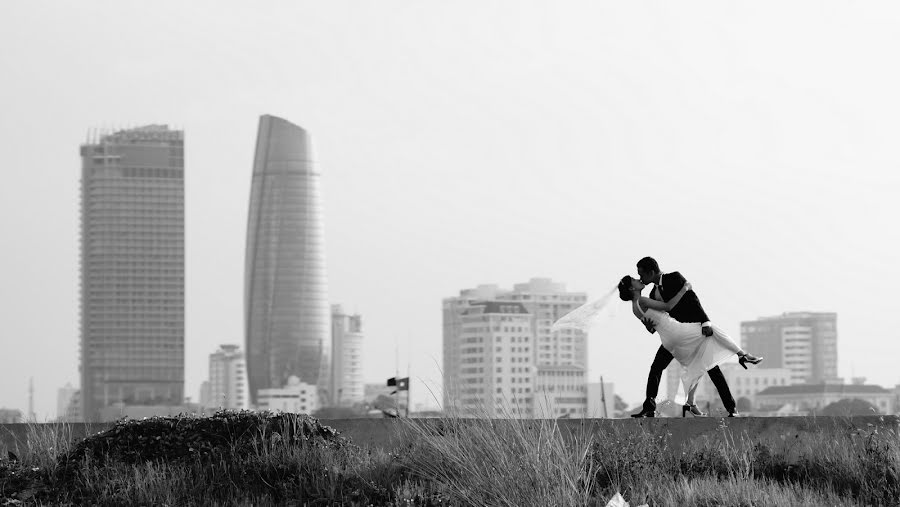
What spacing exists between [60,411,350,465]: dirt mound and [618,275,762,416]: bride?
11.6 ft

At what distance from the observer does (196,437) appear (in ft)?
47.3

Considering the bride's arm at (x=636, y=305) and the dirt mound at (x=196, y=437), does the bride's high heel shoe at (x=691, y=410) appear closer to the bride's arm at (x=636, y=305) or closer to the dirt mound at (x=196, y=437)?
the bride's arm at (x=636, y=305)

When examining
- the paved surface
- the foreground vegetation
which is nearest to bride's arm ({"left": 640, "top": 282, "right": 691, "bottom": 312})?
the paved surface

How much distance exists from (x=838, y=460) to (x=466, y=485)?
3202 millimetres

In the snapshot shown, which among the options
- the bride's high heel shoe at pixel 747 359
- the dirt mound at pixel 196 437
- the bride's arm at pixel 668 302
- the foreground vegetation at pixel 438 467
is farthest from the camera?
the bride's arm at pixel 668 302

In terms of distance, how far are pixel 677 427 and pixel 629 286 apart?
1.99 metres

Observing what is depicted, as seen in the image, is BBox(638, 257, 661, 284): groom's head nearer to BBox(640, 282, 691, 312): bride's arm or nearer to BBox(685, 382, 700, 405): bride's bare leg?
BBox(640, 282, 691, 312): bride's arm

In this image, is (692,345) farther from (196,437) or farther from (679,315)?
(196,437)

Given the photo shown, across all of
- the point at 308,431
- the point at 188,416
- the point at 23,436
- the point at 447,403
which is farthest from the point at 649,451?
the point at 23,436

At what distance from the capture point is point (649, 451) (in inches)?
542

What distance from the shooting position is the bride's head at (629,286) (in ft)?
54.9

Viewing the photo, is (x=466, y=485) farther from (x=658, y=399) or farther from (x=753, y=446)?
(x=658, y=399)

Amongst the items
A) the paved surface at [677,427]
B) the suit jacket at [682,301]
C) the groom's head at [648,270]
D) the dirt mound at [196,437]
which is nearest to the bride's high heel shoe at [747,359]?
the suit jacket at [682,301]

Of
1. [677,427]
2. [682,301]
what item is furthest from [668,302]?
[677,427]
